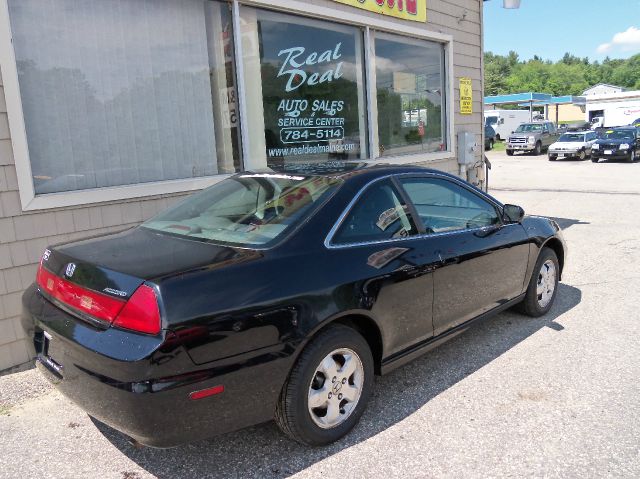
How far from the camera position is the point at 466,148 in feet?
31.0

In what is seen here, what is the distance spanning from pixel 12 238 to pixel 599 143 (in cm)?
2584

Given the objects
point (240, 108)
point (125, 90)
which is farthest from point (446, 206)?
point (125, 90)

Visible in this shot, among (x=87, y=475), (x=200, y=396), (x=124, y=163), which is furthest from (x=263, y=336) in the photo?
(x=124, y=163)

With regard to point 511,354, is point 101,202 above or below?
above

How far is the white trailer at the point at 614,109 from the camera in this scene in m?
48.4

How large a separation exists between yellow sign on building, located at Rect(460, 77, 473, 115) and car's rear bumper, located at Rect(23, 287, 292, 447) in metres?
8.01

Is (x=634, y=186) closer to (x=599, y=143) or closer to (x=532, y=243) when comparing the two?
(x=599, y=143)

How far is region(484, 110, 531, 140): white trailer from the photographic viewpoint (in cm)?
4000

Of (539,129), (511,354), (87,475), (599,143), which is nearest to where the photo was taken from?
(87,475)

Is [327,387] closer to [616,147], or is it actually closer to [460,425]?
[460,425]

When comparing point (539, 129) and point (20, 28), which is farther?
point (539, 129)

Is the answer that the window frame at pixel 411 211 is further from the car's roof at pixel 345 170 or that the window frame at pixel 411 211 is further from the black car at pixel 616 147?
the black car at pixel 616 147

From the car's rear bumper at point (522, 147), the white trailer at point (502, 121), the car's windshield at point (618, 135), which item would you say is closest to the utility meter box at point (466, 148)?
the car's windshield at point (618, 135)

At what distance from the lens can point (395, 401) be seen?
136 inches
